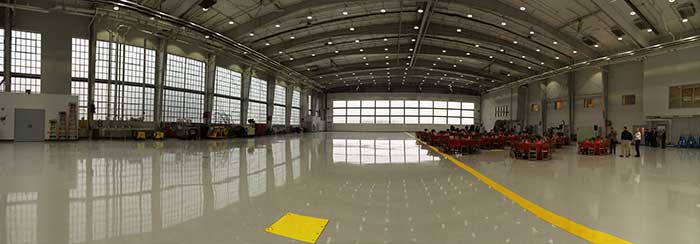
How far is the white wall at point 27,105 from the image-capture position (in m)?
17.8

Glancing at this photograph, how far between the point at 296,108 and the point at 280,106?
5.50m

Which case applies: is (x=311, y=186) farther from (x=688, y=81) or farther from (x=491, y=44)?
(x=688, y=81)

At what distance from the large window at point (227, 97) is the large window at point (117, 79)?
5824 millimetres

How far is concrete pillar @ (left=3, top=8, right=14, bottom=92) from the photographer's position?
1823 centimetres

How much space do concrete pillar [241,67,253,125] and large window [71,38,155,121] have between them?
8929 mm

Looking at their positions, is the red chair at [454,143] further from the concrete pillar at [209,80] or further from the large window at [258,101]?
the large window at [258,101]


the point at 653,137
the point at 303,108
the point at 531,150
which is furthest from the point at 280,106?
the point at 653,137

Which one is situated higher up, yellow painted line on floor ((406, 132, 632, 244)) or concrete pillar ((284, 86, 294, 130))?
concrete pillar ((284, 86, 294, 130))

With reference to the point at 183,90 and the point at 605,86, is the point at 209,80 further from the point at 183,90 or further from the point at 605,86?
the point at 605,86

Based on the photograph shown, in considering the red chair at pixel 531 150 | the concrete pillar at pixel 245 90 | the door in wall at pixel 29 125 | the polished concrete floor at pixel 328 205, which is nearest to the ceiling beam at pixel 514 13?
the red chair at pixel 531 150

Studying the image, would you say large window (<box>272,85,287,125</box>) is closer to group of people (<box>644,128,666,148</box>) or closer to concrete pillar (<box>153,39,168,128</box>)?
concrete pillar (<box>153,39,168,128</box>)

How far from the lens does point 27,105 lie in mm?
18203

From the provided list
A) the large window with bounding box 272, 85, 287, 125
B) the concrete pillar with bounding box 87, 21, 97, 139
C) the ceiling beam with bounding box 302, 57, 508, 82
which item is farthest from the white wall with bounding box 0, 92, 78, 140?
the ceiling beam with bounding box 302, 57, 508, 82

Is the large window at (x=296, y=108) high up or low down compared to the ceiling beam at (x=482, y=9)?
down
